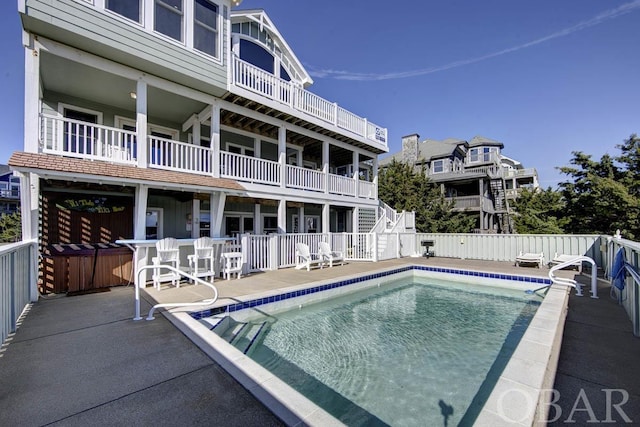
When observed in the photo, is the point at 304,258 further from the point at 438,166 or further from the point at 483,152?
the point at 483,152

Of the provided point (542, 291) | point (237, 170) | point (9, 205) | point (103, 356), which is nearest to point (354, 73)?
point (237, 170)

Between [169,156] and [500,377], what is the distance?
10.0 meters

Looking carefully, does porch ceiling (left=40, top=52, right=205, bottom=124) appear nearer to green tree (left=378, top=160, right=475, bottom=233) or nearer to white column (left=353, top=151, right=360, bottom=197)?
white column (left=353, top=151, right=360, bottom=197)

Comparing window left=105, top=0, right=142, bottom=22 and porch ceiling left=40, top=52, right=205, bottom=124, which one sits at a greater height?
window left=105, top=0, right=142, bottom=22

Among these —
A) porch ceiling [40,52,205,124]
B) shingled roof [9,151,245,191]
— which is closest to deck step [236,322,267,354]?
shingled roof [9,151,245,191]

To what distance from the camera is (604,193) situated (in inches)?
587

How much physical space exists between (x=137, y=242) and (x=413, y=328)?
6.32m

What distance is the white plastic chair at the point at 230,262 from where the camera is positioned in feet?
26.6

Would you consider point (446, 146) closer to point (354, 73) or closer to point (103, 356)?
point (354, 73)

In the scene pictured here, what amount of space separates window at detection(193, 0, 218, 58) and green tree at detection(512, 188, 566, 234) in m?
20.9

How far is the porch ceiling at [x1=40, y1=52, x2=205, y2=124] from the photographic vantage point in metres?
7.12

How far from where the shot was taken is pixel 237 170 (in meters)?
9.70

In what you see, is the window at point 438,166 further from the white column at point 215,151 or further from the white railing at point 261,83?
the white column at point 215,151

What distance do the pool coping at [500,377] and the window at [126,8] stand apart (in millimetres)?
7335
